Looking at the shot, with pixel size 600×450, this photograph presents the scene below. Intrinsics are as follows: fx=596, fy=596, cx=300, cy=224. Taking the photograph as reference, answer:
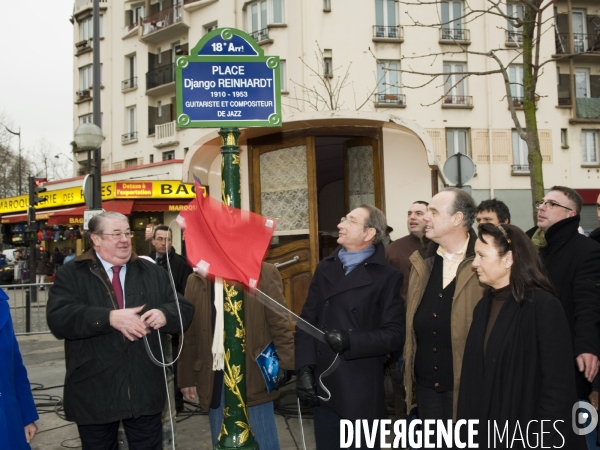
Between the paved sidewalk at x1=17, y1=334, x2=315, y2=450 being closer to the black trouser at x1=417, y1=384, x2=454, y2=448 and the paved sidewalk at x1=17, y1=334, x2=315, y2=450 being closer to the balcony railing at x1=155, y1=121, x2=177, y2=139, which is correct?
the black trouser at x1=417, y1=384, x2=454, y2=448

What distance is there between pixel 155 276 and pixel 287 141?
336cm

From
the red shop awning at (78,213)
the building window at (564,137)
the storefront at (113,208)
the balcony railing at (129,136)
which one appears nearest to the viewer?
the red shop awning at (78,213)

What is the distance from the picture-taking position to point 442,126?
91.3 feet

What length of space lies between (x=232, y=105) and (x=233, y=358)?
5.04 feet

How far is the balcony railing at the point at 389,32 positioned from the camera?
2781 centimetres

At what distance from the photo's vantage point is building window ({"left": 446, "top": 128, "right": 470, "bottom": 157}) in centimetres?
2809

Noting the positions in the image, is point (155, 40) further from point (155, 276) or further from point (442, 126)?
point (155, 276)

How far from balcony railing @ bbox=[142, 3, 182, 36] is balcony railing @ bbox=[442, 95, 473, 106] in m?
14.5

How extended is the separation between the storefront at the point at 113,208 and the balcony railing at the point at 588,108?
771 inches

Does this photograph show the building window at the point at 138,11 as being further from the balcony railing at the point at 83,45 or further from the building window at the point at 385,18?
the building window at the point at 385,18

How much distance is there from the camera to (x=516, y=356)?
2.82m

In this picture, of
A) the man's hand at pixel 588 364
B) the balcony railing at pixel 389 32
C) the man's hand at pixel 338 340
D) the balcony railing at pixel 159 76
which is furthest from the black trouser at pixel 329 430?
the balcony railing at pixel 159 76

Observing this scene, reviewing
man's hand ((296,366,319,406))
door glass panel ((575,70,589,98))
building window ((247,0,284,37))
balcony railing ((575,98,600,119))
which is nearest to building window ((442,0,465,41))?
balcony railing ((575,98,600,119))

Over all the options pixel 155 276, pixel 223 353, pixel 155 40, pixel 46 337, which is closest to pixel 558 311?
pixel 223 353
